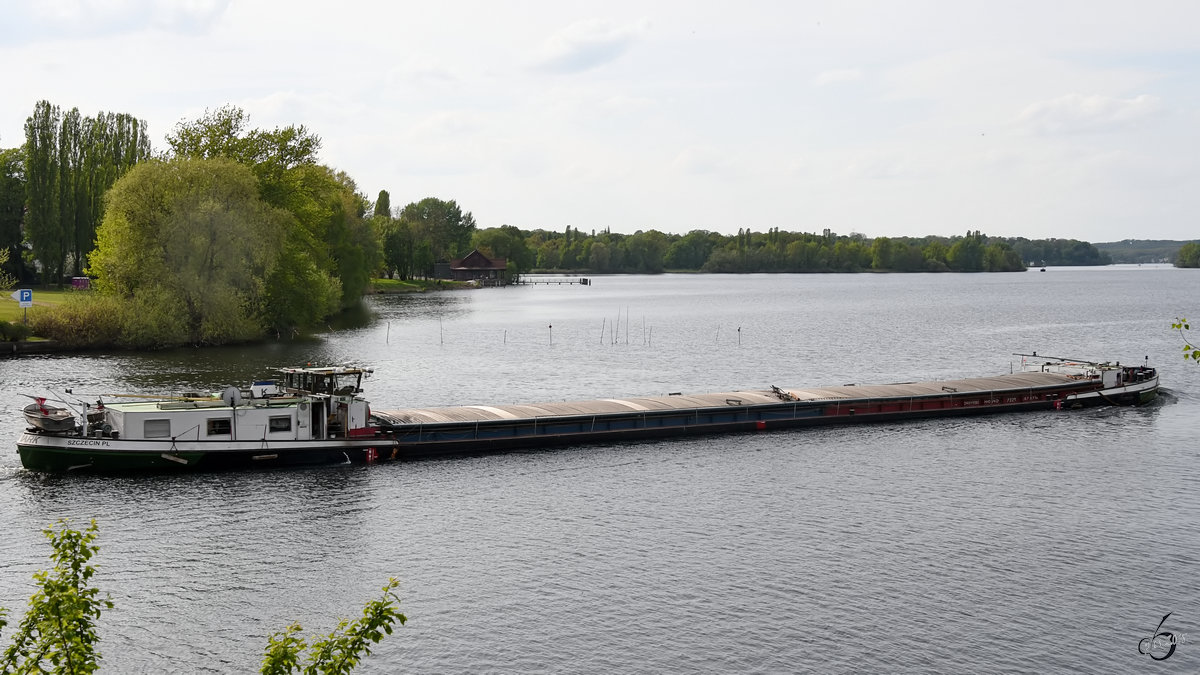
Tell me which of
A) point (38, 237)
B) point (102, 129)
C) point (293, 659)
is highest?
point (102, 129)

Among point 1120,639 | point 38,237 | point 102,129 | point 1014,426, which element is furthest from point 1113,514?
point 102,129

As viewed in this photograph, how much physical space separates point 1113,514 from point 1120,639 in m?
15.4

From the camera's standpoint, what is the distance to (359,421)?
56.9 meters

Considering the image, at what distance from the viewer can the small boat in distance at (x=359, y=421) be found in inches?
2060

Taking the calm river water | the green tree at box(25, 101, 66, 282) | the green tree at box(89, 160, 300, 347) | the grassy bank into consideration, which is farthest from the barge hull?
the green tree at box(25, 101, 66, 282)

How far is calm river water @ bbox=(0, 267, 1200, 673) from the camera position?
3325 cm

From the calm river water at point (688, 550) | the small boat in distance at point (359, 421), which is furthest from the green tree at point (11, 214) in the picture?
the small boat in distance at point (359, 421)

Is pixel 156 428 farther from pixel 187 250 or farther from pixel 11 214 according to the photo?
pixel 11 214

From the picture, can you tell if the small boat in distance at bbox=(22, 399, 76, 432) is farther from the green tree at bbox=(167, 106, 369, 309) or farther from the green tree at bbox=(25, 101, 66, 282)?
the green tree at bbox=(25, 101, 66, 282)

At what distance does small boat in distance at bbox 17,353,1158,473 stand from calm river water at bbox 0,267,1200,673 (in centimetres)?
154

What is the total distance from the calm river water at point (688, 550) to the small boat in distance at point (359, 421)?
1543 mm

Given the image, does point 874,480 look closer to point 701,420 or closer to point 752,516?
point 752,516

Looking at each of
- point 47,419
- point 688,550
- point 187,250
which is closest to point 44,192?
point 187,250

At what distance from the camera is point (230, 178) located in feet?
352
